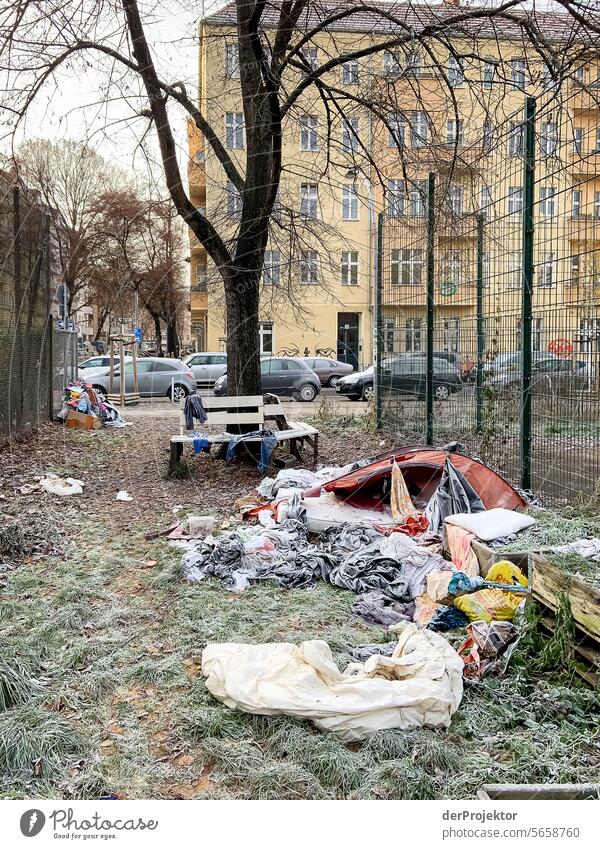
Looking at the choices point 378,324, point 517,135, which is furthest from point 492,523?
point 378,324

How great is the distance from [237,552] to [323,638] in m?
1.52

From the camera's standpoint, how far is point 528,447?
21.9ft

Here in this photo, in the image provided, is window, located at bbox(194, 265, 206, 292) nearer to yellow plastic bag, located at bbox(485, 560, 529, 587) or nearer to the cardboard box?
the cardboard box

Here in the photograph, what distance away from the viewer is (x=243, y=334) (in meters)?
9.62

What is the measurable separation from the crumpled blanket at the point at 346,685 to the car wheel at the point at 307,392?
18977mm

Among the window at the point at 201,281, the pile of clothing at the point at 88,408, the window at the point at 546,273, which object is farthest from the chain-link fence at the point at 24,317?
the window at the point at 546,273

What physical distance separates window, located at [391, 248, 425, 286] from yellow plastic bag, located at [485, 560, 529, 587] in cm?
603

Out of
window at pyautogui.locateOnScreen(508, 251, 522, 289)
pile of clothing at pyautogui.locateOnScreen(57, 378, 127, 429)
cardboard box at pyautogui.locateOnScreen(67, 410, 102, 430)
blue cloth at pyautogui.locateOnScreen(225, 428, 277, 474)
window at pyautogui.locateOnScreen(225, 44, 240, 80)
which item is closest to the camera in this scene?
window at pyautogui.locateOnScreen(508, 251, 522, 289)

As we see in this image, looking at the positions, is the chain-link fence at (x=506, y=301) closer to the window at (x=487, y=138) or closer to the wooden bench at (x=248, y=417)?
the window at (x=487, y=138)

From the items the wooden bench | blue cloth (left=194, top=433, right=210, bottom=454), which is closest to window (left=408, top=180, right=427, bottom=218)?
the wooden bench

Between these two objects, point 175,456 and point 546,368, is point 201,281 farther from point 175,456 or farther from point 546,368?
point 546,368

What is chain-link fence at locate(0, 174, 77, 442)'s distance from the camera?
33.5 feet

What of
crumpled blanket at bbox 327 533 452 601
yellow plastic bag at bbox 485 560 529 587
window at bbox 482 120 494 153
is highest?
window at bbox 482 120 494 153

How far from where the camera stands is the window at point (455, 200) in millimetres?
8280
